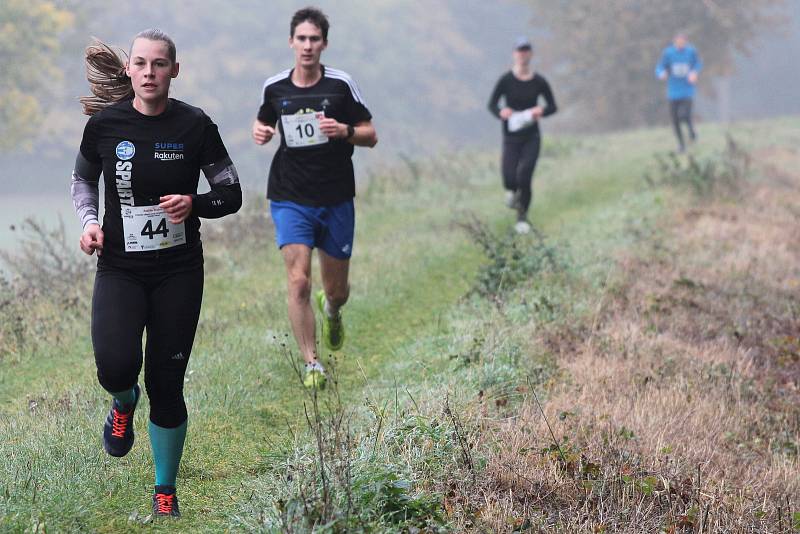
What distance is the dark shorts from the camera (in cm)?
626

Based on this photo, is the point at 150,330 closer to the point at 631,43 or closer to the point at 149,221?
the point at 149,221

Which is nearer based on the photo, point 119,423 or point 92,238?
point 92,238

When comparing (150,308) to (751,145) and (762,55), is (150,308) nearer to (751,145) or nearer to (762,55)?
(751,145)

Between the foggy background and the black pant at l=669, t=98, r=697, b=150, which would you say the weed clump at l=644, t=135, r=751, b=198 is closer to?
the black pant at l=669, t=98, r=697, b=150

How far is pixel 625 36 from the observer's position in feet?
107

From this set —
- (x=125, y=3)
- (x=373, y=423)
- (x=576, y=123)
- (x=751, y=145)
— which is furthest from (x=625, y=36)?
(x=373, y=423)

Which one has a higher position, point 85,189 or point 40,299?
point 85,189

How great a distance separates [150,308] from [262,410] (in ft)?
5.84

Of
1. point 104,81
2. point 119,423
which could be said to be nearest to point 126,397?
point 119,423

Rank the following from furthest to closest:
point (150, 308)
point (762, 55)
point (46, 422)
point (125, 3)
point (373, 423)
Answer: point (762, 55) → point (125, 3) → point (46, 422) → point (373, 423) → point (150, 308)

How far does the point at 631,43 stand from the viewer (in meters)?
32.6

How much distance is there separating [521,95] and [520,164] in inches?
33.3

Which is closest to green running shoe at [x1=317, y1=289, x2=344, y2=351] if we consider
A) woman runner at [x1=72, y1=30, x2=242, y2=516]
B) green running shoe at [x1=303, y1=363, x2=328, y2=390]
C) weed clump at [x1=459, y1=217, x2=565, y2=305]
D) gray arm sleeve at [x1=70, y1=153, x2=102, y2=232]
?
green running shoe at [x1=303, y1=363, x2=328, y2=390]

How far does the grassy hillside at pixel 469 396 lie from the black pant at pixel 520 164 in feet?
2.20
